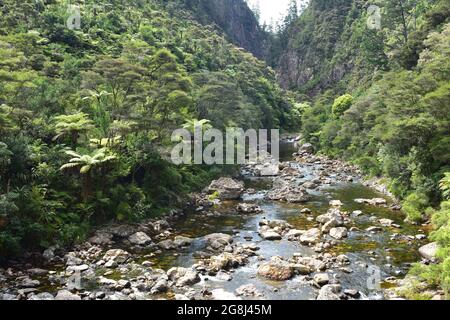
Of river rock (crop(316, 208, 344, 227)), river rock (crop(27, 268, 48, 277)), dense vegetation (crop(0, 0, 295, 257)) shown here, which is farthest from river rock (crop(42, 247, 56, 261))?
river rock (crop(316, 208, 344, 227))

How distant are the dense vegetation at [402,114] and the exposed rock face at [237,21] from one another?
114ft

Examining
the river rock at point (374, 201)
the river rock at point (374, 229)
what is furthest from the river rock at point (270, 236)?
the river rock at point (374, 201)

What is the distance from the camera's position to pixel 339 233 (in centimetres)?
2231

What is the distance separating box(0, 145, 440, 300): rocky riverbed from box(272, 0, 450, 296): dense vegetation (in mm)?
2114

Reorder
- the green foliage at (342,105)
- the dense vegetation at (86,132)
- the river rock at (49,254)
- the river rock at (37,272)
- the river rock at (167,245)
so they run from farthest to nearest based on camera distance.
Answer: the green foliage at (342,105)
the river rock at (167,245)
the dense vegetation at (86,132)
the river rock at (49,254)
the river rock at (37,272)

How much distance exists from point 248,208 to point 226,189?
4.47 meters

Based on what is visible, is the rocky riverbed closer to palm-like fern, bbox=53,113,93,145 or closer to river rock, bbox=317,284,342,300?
river rock, bbox=317,284,342,300

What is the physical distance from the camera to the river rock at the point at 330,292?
49.6 feet

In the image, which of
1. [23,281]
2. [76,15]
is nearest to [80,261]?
[23,281]

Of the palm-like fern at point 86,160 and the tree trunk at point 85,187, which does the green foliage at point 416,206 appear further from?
the tree trunk at point 85,187

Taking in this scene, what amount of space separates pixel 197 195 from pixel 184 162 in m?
2.63

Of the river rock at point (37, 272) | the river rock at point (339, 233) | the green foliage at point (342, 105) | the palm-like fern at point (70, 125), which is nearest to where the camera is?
the river rock at point (37, 272)

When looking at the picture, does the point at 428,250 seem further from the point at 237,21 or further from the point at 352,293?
the point at 237,21

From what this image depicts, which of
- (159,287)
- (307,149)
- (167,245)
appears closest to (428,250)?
(159,287)
